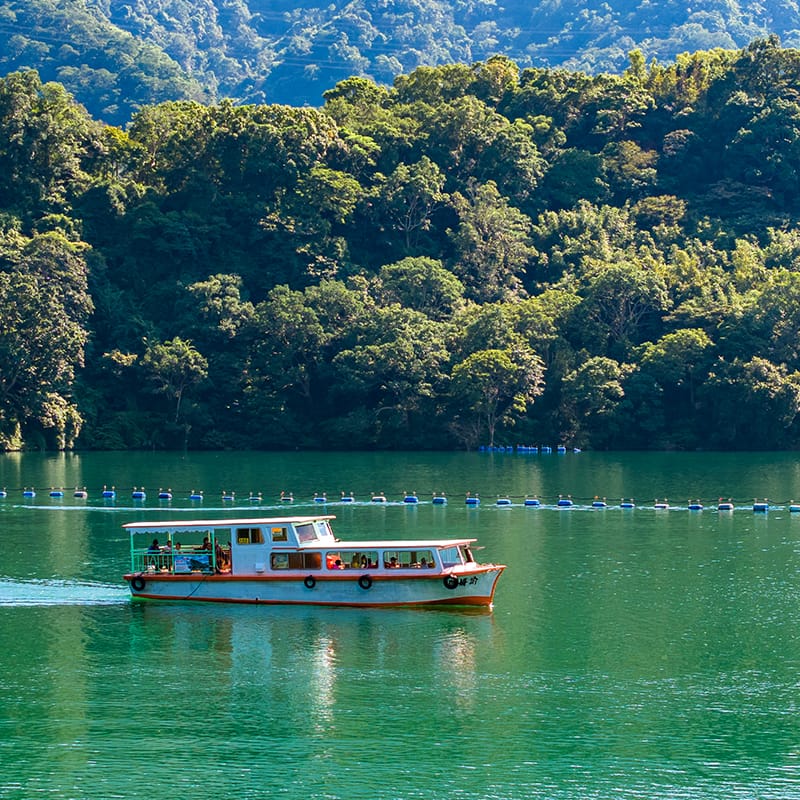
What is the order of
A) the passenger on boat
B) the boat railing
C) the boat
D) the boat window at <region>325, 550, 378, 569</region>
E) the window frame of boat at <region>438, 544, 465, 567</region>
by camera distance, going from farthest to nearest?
1. the passenger on boat
2. the boat railing
3. the boat window at <region>325, 550, 378, 569</region>
4. the window frame of boat at <region>438, 544, 465, 567</region>
5. the boat

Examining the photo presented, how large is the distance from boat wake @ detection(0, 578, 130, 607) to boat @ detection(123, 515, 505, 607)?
201 cm

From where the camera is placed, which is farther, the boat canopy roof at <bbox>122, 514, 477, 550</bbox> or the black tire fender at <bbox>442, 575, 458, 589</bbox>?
Result: the boat canopy roof at <bbox>122, 514, 477, 550</bbox>

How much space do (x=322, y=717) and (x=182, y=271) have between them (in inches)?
5358

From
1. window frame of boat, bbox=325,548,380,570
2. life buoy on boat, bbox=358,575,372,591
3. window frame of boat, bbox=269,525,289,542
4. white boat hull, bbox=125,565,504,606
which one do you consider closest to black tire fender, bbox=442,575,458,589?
white boat hull, bbox=125,565,504,606

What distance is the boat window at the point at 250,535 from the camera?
2904 inches

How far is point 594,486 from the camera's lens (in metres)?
128

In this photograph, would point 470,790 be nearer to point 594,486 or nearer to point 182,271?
point 594,486

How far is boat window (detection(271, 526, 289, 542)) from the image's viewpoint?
7369 cm

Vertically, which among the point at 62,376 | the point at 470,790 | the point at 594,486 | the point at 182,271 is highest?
the point at 182,271

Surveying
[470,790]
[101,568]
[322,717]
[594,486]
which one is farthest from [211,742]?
[594,486]

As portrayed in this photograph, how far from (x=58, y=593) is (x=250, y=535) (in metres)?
11.1

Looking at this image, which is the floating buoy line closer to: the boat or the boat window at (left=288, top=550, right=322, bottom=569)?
the boat

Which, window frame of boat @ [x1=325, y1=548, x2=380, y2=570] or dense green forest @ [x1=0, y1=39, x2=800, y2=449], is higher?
dense green forest @ [x1=0, y1=39, x2=800, y2=449]

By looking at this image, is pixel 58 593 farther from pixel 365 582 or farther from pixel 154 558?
pixel 365 582
